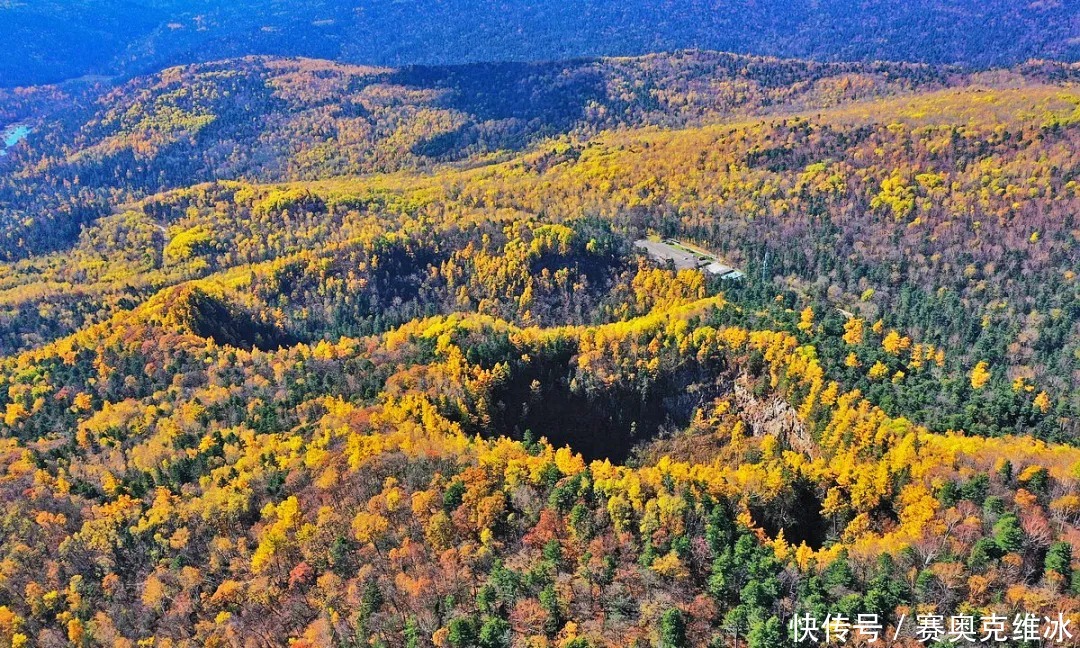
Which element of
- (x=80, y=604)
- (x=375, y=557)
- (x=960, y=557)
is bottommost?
(x=80, y=604)

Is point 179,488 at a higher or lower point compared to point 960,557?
lower

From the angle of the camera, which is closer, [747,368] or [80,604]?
[80,604]

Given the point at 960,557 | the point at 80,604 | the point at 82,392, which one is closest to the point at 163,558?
the point at 80,604

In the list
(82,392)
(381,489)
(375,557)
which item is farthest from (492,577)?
(82,392)

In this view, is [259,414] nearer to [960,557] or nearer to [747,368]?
[747,368]

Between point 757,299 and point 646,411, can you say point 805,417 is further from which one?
point 757,299

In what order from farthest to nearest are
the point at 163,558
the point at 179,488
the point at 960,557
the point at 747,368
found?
1. the point at 747,368
2. the point at 179,488
3. the point at 163,558
4. the point at 960,557

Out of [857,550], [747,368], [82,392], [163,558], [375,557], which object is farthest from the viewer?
[82,392]

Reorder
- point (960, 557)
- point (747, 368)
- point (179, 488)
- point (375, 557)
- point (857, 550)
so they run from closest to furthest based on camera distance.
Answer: point (960, 557) < point (857, 550) < point (375, 557) < point (179, 488) < point (747, 368)

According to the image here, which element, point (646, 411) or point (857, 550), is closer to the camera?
point (857, 550)
